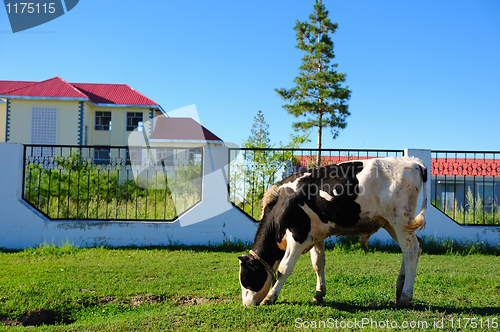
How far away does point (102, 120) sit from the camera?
29.4 metres

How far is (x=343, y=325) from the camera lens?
377 cm

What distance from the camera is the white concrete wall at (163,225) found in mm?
9148

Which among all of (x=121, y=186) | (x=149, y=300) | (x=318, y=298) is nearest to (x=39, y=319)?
(x=149, y=300)

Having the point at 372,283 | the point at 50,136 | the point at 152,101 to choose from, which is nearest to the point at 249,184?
the point at 372,283

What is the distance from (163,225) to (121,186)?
3575 mm

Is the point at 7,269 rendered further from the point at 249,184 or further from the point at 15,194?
the point at 249,184

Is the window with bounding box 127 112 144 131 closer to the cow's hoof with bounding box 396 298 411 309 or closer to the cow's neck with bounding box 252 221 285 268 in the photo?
the cow's neck with bounding box 252 221 285 268

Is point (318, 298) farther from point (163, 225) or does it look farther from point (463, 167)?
point (463, 167)

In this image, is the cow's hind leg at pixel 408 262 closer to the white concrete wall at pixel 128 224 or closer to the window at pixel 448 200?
the white concrete wall at pixel 128 224

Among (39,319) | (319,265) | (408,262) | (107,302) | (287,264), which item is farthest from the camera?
(107,302)

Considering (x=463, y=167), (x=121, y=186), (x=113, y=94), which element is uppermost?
(x=113, y=94)

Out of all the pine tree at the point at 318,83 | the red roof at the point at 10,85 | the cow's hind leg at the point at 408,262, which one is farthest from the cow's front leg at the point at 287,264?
the red roof at the point at 10,85

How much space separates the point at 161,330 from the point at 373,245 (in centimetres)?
678

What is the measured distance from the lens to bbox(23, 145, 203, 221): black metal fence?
9.60m
